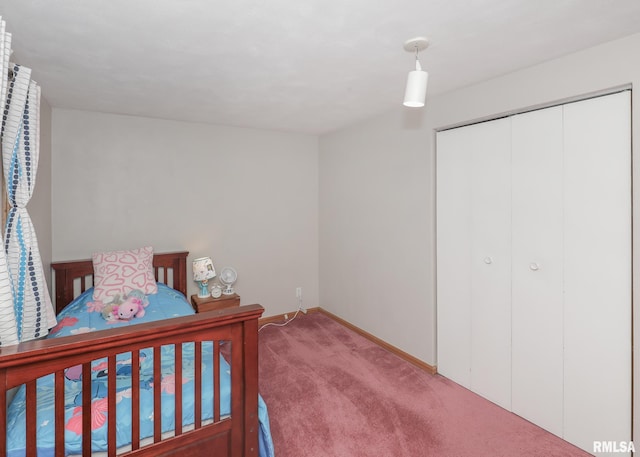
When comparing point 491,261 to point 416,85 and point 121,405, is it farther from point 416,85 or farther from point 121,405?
point 121,405

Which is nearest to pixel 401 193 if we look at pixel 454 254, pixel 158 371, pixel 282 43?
pixel 454 254

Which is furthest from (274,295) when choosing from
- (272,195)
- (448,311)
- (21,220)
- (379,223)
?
(21,220)

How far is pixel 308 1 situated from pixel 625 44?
1666mm

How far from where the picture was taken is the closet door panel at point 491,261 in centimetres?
234

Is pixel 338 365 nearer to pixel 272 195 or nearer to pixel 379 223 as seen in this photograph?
pixel 379 223

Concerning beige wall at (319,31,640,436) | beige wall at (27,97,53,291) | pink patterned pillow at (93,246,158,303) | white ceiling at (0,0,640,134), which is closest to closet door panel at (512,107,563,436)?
beige wall at (319,31,640,436)

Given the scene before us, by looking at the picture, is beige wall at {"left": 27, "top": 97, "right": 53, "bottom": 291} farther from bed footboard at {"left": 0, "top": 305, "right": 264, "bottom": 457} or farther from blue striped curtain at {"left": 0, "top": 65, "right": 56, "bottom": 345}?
bed footboard at {"left": 0, "top": 305, "right": 264, "bottom": 457}

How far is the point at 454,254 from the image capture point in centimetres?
268

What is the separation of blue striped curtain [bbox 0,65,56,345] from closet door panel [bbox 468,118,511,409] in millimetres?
2737

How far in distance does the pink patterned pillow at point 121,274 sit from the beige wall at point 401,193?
6.66 feet

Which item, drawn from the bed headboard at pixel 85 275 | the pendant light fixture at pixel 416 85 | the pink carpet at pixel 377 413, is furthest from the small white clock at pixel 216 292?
the pendant light fixture at pixel 416 85

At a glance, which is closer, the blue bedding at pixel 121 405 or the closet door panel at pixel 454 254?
the blue bedding at pixel 121 405

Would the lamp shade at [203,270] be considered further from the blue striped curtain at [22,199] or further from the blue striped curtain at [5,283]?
the blue striped curtain at [5,283]

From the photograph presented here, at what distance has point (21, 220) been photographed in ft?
5.89
